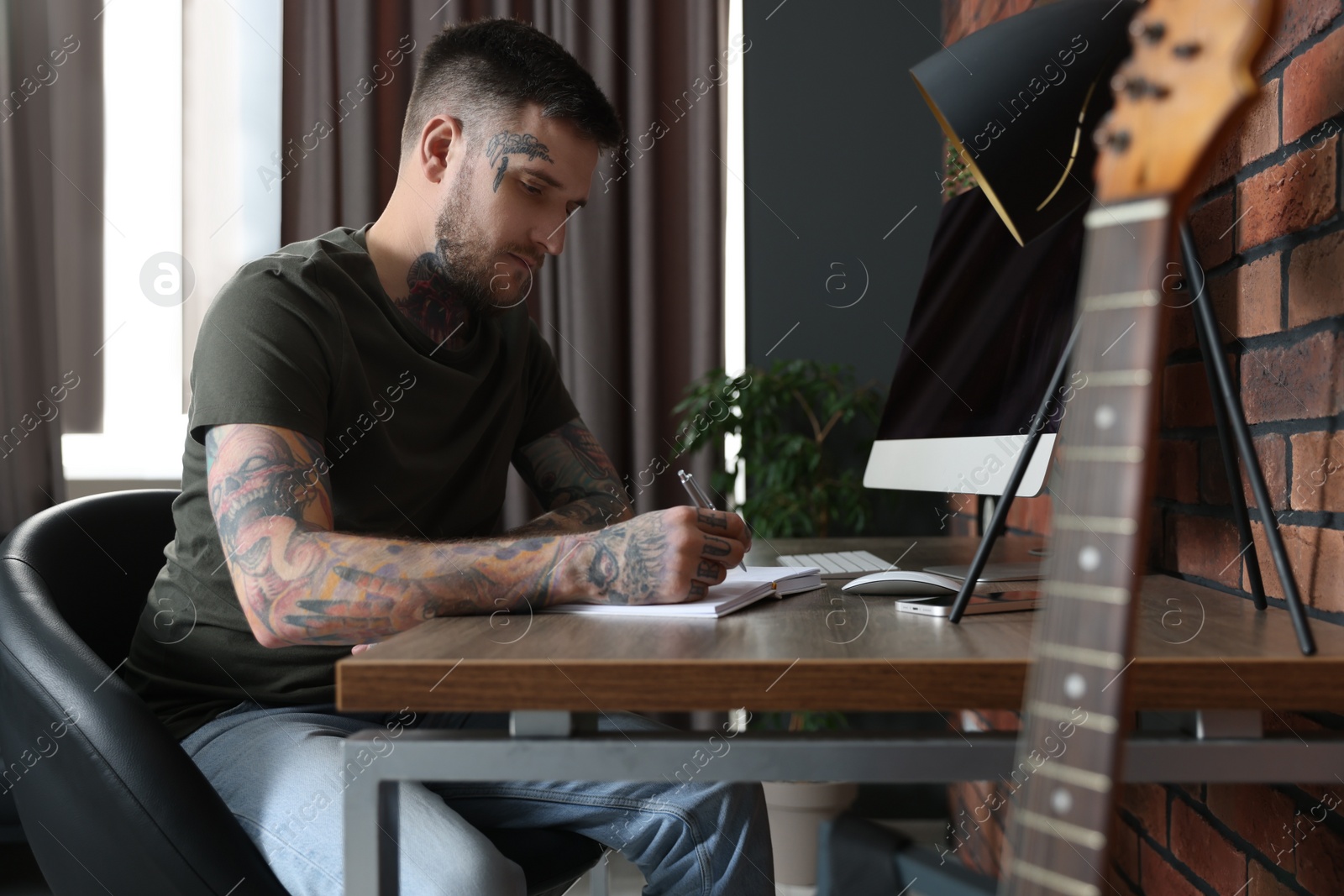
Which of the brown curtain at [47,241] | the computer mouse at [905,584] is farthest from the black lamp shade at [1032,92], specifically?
the brown curtain at [47,241]

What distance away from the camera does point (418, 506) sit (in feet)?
4.09

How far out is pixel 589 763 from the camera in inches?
25.7

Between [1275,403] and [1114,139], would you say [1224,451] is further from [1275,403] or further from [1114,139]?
[1114,139]

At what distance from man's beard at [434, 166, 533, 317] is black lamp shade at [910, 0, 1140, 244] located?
66 centimetres

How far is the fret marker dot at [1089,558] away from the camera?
0.38 m

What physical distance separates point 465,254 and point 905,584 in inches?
30.0

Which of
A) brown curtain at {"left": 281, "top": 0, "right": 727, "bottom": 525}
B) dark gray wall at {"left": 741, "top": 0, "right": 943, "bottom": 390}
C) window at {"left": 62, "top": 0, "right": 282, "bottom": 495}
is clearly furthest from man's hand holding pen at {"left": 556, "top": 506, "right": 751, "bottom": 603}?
window at {"left": 62, "top": 0, "right": 282, "bottom": 495}

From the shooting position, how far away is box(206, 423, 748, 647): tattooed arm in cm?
86

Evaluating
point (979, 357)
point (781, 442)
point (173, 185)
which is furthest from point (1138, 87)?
point (173, 185)

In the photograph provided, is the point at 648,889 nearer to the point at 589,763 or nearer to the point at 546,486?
the point at 589,763

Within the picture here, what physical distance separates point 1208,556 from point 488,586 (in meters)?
0.72

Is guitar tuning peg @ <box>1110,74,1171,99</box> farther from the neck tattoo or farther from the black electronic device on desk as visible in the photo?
the neck tattoo

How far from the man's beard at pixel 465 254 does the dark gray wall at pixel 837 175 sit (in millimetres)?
1294

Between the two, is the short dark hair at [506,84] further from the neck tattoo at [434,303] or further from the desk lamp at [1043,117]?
the desk lamp at [1043,117]
